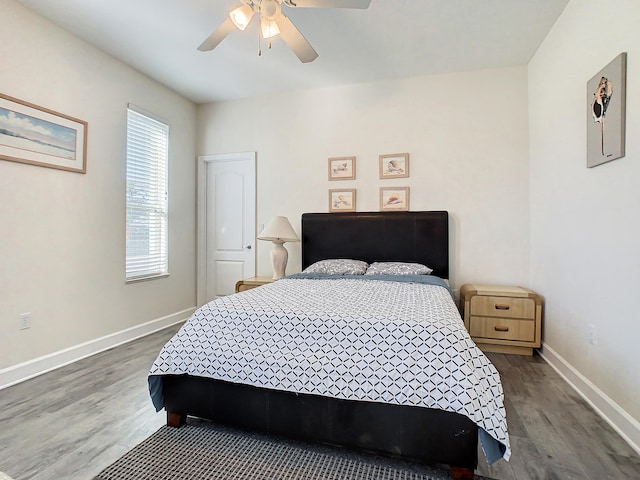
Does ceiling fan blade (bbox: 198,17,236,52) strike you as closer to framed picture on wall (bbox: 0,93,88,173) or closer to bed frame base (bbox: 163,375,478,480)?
framed picture on wall (bbox: 0,93,88,173)

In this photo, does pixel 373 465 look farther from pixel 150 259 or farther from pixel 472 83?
pixel 472 83

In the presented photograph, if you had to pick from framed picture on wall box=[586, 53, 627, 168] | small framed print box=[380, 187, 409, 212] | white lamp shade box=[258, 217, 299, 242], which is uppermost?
framed picture on wall box=[586, 53, 627, 168]

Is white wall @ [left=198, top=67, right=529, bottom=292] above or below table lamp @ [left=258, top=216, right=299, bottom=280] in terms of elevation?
above

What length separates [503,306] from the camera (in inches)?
118

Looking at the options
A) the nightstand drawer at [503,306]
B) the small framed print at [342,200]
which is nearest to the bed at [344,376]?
the nightstand drawer at [503,306]

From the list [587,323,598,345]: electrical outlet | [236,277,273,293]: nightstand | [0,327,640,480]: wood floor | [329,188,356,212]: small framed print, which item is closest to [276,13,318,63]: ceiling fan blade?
[329,188,356,212]: small framed print

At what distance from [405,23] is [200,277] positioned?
12.1ft

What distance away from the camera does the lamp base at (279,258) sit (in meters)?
3.70

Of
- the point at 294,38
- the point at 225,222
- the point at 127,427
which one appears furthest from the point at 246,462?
the point at 225,222

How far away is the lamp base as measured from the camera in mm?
3695

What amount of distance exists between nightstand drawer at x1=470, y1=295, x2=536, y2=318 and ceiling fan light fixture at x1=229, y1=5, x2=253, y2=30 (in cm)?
287

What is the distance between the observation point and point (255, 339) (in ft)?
5.64

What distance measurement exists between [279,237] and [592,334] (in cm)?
273

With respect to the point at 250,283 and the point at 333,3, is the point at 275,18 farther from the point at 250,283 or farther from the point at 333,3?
the point at 250,283
